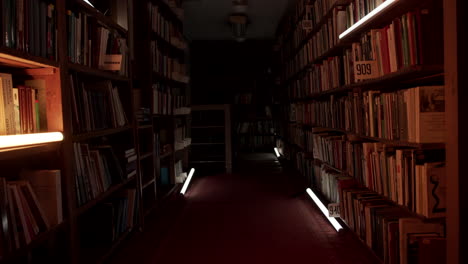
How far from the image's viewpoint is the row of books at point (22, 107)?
1.34 metres

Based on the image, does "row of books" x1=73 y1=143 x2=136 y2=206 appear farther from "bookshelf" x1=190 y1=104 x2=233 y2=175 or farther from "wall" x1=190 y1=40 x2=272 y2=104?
"wall" x1=190 y1=40 x2=272 y2=104

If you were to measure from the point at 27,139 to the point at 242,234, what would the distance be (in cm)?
200

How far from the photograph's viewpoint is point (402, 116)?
1.77 metres

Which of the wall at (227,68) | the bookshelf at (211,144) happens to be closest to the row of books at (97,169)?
the bookshelf at (211,144)

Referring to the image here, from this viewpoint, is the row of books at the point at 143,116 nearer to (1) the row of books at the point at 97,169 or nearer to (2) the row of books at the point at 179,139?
(1) the row of books at the point at 97,169

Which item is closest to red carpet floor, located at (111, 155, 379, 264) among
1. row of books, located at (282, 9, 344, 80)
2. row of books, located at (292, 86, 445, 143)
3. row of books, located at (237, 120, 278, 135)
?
row of books, located at (292, 86, 445, 143)

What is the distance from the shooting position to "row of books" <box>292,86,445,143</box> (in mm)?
1591

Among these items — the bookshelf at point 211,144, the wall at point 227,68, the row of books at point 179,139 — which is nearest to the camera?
the row of books at point 179,139

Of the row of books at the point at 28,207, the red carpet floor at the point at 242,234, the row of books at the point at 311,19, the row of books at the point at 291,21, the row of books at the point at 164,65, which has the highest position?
the row of books at the point at 291,21

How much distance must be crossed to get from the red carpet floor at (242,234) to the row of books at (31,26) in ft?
5.05

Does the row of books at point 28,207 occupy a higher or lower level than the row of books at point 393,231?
higher

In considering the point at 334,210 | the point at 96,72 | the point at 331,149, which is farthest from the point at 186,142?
the point at 96,72

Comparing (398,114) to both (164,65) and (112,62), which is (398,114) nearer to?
(112,62)

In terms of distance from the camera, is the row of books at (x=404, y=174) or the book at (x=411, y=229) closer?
the row of books at (x=404, y=174)
